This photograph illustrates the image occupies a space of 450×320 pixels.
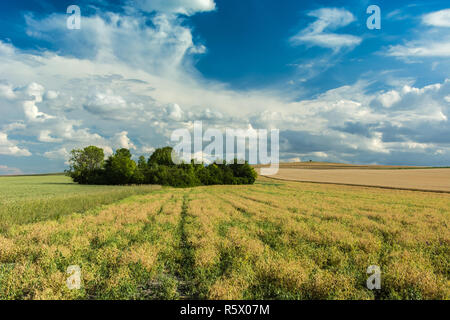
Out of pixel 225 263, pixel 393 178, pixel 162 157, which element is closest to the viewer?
pixel 225 263

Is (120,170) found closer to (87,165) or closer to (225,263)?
(87,165)

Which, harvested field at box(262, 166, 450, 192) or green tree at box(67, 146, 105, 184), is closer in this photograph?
harvested field at box(262, 166, 450, 192)

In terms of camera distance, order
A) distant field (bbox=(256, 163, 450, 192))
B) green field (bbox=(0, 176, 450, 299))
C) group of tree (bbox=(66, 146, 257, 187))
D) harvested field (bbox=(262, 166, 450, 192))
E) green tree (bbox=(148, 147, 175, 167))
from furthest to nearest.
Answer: green tree (bbox=(148, 147, 175, 167)) < group of tree (bbox=(66, 146, 257, 187)) < distant field (bbox=(256, 163, 450, 192)) < harvested field (bbox=(262, 166, 450, 192)) < green field (bbox=(0, 176, 450, 299))

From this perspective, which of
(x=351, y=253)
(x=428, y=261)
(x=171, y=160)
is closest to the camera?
(x=428, y=261)

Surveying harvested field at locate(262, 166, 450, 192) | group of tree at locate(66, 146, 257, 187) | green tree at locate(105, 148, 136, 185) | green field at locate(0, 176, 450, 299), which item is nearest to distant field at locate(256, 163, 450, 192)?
harvested field at locate(262, 166, 450, 192)

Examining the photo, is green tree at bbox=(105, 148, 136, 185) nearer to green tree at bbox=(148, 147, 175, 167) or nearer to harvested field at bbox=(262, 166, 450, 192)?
green tree at bbox=(148, 147, 175, 167)

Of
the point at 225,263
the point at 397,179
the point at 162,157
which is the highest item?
the point at 162,157

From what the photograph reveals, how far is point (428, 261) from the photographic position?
756 centimetres

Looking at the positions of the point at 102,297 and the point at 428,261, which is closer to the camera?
the point at 102,297

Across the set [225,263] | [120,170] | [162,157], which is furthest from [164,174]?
[225,263]
